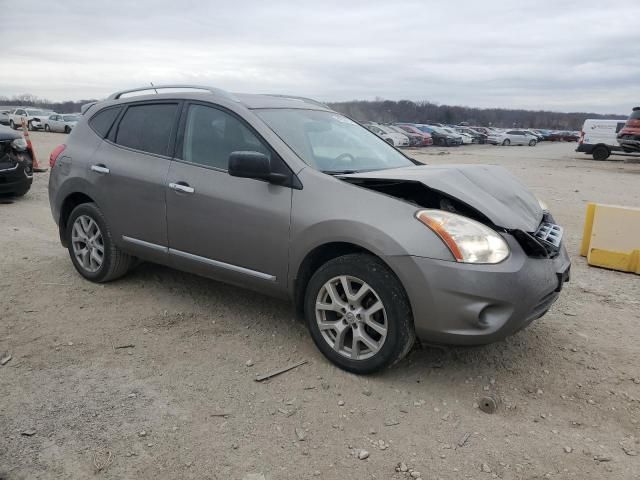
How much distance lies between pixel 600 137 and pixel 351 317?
2658cm

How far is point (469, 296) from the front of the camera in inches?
117

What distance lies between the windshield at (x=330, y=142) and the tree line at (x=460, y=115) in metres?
79.1

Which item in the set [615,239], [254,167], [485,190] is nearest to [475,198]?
[485,190]

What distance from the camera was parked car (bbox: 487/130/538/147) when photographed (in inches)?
1873

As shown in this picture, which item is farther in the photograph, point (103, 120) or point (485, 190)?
point (103, 120)

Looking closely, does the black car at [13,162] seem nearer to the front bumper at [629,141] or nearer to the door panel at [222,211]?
the door panel at [222,211]

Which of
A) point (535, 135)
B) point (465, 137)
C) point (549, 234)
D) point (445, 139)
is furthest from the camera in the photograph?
point (535, 135)

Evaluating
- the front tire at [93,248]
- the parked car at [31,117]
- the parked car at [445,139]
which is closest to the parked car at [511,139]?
the parked car at [445,139]

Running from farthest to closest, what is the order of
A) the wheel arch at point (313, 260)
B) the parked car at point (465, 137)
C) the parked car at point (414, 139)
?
the parked car at point (465, 137)
the parked car at point (414, 139)
the wheel arch at point (313, 260)

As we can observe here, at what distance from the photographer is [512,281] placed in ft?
9.86

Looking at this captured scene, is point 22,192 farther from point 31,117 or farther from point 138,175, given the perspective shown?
point 31,117

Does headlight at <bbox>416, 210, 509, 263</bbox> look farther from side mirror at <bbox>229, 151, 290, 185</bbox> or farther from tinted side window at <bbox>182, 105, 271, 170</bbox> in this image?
tinted side window at <bbox>182, 105, 271, 170</bbox>

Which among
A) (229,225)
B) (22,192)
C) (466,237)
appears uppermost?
(466,237)

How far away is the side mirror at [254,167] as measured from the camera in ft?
11.4
